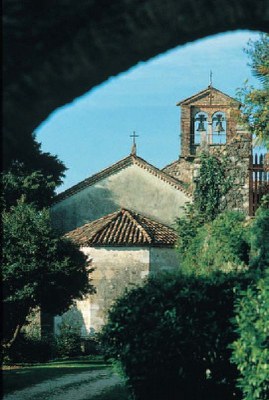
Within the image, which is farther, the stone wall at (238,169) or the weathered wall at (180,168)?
the weathered wall at (180,168)

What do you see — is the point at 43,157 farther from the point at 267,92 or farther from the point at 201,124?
the point at 267,92

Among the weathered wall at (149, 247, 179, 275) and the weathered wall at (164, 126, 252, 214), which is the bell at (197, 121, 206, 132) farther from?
the weathered wall at (164, 126, 252, 214)

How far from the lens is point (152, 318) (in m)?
9.82

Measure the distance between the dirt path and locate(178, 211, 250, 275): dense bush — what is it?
117 inches

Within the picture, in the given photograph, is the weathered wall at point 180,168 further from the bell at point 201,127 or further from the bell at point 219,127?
the bell at point 219,127

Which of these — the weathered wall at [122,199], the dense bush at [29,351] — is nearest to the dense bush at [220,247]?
the dense bush at [29,351]

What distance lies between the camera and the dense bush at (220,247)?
1352cm

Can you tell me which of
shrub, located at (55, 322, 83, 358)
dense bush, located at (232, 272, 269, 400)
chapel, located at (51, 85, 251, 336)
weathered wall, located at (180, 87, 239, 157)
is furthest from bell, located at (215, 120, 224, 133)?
dense bush, located at (232, 272, 269, 400)

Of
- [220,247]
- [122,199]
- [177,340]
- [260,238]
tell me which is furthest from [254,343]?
[122,199]

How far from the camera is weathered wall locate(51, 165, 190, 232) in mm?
28750

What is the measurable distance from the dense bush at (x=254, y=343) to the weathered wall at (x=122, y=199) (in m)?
19.5

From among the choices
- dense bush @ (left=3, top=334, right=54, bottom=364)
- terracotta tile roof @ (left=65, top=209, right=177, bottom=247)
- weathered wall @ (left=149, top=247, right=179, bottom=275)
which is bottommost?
dense bush @ (left=3, top=334, right=54, bottom=364)

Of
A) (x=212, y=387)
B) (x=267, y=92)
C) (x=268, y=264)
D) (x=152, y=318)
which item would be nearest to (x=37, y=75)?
(x=152, y=318)

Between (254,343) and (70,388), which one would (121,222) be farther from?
(254,343)
